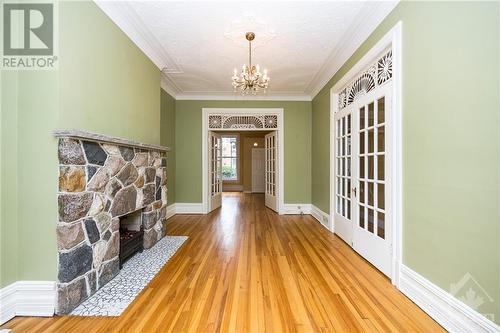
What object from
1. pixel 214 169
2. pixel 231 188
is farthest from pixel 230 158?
pixel 214 169

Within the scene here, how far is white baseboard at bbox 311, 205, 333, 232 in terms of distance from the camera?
13.7 feet

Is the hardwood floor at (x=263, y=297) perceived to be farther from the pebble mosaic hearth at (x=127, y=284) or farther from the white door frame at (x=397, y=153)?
the white door frame at (x=397, y=153)

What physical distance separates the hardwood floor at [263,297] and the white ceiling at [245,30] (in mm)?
2800

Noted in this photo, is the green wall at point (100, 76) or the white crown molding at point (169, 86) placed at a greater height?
the white crown molding at point (169, 86)

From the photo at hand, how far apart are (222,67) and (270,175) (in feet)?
10.4


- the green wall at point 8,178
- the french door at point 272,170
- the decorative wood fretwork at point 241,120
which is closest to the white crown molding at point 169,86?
the decorative wood fretwork at point 241,120

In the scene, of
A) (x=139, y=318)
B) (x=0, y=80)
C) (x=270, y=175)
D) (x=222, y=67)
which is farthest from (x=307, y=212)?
(x=0, y=80)

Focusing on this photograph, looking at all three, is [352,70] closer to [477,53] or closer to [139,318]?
[477,53]

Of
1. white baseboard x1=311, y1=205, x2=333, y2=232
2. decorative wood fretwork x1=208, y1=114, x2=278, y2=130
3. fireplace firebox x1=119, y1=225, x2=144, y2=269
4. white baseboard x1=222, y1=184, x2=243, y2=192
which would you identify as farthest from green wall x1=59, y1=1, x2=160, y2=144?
white baseboard x1=222, y1=184, x2=243, y2=192

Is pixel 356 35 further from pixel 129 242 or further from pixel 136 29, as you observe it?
pixel 129 242

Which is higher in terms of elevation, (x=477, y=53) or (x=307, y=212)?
(x=477, y=53)

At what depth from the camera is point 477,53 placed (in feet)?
4.71

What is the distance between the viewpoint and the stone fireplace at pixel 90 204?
1782 mm

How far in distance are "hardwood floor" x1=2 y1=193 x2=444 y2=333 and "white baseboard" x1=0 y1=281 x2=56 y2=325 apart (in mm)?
62
